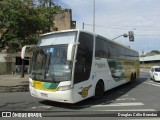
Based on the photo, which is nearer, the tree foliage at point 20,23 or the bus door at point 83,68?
the bus door at point 83,68

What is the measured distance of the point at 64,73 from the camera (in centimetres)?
1139

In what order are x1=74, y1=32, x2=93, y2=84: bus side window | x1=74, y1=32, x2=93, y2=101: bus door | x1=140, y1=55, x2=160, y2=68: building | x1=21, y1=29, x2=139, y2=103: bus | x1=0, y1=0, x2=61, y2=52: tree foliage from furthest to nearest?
1. x1=140, y1=55, x2=160, y2=68: building
2. x1=0, y1=0, x2=61, y2=52: tree foliage
3. x1=74, y1=32, x2=93, y2=84: bus side window
4. x1=74, y1=32, x2=93, y2=101: bus door
5. x1=21, y1=29, x2=139, y2=103: bus

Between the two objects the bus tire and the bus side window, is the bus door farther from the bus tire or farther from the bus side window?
the bus tire

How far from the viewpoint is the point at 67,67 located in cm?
1141

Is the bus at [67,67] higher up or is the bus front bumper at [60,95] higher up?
the bus at [67,67]

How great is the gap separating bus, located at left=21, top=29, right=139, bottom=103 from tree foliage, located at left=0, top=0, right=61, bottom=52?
254 inches

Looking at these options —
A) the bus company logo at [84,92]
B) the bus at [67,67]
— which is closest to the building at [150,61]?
the bus at [67,67]

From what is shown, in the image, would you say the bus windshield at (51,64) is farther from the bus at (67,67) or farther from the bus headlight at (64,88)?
the bus headlight at (64,88)

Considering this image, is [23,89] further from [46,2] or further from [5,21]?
[46,2]

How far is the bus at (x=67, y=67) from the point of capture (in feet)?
37.2

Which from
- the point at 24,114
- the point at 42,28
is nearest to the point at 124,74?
the point at 42,28

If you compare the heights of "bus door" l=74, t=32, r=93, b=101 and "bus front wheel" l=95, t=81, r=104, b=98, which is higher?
"bus door" l=74, t=32, r=93, b=101

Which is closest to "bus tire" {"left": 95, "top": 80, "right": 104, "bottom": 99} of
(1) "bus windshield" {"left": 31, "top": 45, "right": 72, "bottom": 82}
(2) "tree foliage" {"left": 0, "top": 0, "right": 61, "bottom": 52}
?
(1) "bus windshield" {"left": 31, "top": 45, "right": 72, "bottom": 82}

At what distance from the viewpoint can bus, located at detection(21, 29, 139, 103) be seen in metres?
11.4
